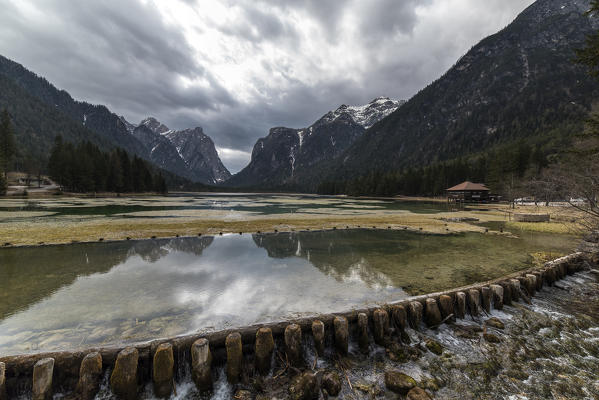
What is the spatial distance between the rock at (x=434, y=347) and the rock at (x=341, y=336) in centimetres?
242

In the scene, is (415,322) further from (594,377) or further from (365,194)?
(365,194)

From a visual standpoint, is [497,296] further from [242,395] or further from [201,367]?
[201,367]

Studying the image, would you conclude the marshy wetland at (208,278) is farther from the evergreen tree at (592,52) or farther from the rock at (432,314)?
the evergreen tree at (592,52)

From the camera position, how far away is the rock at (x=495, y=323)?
7.64 m

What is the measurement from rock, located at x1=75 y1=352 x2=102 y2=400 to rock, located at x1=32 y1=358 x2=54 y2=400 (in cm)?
43

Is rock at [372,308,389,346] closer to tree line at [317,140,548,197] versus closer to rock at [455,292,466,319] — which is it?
rock at [455,292,466,319]

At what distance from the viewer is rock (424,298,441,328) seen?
7508 mm

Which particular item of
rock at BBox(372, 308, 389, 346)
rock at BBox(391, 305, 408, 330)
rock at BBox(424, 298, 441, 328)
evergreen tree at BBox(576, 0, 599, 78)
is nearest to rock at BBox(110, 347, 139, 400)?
rock at BBox(372, 308, 389, 346)

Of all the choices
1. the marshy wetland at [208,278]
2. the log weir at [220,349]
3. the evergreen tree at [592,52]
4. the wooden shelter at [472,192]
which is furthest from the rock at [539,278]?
the wooden shelter at [472,192]

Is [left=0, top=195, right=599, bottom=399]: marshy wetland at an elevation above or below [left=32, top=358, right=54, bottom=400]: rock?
below

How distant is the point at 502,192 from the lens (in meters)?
76.7

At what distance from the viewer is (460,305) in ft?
26.7

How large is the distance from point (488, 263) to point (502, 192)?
84.1m

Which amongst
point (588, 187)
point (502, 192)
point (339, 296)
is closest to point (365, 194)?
point (502, 192)
